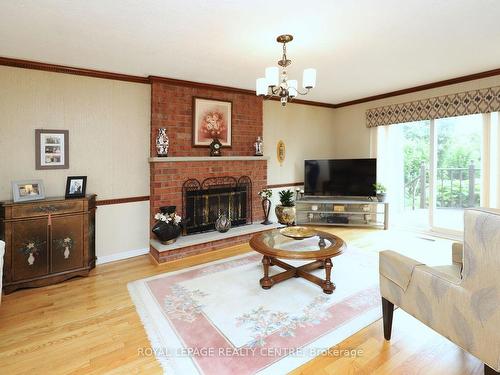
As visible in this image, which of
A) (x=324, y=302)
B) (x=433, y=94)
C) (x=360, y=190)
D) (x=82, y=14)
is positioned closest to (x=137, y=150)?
(x=82, y=14)

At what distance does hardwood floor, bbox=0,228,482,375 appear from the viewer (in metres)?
1.70

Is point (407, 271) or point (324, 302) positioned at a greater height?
point (407, 271)

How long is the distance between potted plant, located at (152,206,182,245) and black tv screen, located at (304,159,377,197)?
2724 mm

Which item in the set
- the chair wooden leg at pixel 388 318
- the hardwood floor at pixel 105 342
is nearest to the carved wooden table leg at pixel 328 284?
the hardwood floor at pixel 105 342

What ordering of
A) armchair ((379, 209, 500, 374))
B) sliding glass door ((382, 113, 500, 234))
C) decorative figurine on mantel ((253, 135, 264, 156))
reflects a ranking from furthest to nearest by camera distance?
decorative figurine on mantel ((253, 135, 264, 156)) < sliding glass door ((382, 113, 500, 234)) < armchair ((379, 209, 500, 374))

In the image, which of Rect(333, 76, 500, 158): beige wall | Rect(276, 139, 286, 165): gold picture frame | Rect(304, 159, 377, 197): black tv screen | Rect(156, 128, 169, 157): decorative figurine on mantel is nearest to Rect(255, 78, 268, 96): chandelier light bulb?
Rect(156, 128, 169, 157): decorative figurine on mantel

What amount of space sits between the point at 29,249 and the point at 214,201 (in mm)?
2303

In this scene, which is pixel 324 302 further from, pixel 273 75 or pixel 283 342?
pixel 273 75

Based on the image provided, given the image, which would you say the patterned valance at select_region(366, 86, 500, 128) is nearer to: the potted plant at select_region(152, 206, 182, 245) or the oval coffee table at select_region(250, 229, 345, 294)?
the oval coffee table at select_region(250, 229, 345, 294)

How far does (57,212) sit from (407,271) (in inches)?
129

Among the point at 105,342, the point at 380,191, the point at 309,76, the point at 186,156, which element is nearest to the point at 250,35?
the point at 309,76

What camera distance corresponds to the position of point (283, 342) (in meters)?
1.92

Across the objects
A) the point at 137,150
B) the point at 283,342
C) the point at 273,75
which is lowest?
the point at 283,342

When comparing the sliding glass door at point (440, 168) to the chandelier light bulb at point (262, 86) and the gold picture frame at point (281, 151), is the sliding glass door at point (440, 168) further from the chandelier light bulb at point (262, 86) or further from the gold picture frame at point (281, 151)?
the chandelier light bulb at point (262, 86)
